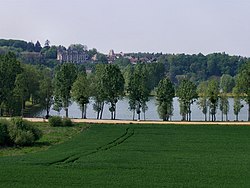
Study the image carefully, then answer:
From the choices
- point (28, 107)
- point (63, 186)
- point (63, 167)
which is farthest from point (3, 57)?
point (63, 186)

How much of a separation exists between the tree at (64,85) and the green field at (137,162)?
22194mm

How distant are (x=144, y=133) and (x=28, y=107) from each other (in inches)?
2001

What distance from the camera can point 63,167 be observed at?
3706 centimetres

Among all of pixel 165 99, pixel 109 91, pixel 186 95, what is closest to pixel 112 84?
pixel 109 91

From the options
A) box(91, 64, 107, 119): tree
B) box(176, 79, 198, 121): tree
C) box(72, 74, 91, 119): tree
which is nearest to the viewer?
box(176, 79, 198, 121): tree

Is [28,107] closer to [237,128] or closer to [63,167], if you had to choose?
[237,128]

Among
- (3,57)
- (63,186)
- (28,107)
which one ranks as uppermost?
(3,57)

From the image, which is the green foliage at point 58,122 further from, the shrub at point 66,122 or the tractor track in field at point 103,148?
the tractor track in field at point 103,148

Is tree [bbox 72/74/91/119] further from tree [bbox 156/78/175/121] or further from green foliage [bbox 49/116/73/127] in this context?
green foliage [bbox 49/116/73/127]

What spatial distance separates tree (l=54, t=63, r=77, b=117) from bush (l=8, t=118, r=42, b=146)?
88.3 feet

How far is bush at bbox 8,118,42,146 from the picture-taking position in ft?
178

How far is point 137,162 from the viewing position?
131 feet

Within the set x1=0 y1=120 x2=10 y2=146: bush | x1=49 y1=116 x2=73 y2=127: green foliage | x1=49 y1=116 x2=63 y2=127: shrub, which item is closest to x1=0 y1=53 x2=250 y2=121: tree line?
x1=49 y1=116 x2=73 y2=127: green foliage

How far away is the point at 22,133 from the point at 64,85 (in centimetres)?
3034
